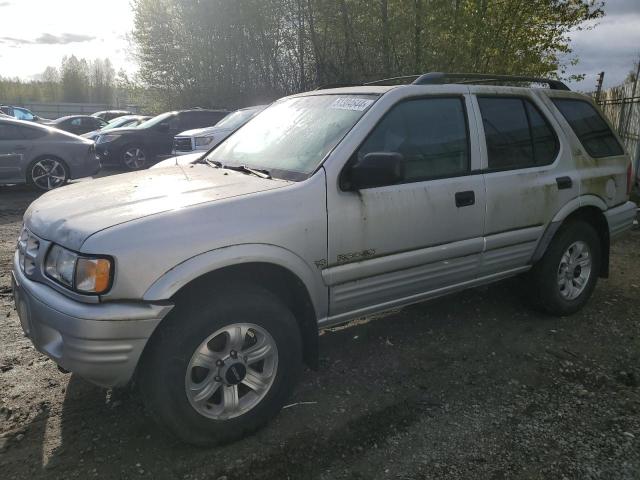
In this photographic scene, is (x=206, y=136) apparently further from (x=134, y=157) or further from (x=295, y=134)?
(x=295, y=134)

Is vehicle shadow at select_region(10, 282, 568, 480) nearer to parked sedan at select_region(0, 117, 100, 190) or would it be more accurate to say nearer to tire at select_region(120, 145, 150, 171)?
parked sedan at select_region(0, 117, 100, 190)

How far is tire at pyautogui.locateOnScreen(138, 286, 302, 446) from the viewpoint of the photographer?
7.97ft

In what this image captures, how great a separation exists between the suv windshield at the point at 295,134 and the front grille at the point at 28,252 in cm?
130

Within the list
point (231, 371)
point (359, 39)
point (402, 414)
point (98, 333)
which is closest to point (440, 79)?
point (402, 414)

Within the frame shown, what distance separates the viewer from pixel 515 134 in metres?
3.88

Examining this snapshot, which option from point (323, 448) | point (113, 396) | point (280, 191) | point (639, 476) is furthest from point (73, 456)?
point (639, 476)

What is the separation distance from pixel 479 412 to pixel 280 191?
169 cm

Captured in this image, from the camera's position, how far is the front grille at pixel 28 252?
104 inches

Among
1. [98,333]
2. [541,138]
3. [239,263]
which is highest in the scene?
[541,138]

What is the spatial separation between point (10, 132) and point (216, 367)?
900 cm

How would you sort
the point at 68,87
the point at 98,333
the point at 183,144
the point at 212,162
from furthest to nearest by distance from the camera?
1. the point at 68,87
2. the point at 183,144
3. the point at 212,162
4. the point at 98,333

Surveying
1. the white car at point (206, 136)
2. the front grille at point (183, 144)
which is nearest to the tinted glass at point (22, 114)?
the front grille at point (183, 144)

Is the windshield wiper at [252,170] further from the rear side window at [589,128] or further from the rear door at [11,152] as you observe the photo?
the rear door at [11,152]

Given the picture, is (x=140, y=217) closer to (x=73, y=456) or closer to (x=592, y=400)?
(x=73, y=456)
